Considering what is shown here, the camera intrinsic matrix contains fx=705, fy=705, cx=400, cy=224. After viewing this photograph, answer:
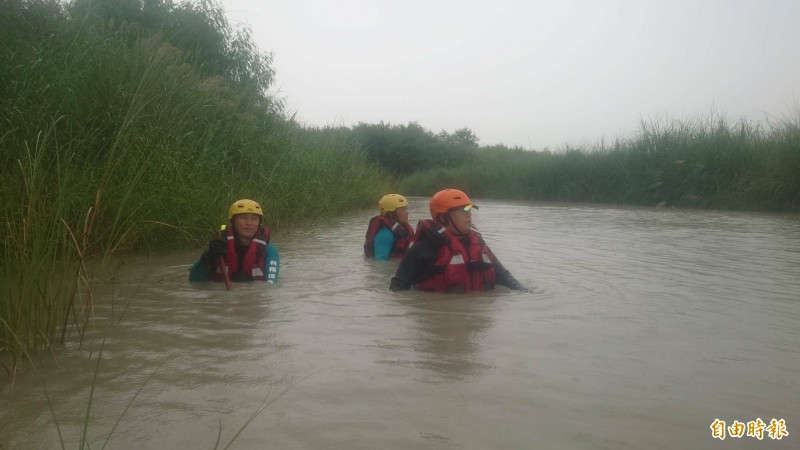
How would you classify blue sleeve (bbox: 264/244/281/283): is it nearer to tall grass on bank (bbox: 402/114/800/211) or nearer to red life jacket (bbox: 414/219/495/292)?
red life jacket (bbox: 414/219/495/292)

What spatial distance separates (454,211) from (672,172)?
17.1 meters

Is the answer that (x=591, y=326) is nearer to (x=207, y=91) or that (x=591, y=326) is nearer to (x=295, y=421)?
(x=295, y=421)

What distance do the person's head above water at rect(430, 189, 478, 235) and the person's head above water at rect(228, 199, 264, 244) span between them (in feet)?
5.64

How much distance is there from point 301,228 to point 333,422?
30.9 ft

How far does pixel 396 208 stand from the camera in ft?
28.8

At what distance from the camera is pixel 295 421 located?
2.79 m

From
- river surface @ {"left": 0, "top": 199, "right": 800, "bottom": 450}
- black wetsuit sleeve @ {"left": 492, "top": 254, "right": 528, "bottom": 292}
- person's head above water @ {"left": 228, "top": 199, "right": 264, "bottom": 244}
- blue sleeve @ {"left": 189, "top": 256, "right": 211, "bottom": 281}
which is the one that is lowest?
river surface @ {"left": 0, "top": 199, "right": 800, "bottom": 450}

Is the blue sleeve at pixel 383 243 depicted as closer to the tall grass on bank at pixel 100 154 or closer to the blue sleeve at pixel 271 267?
the tall grass on bank at pixel 100 154

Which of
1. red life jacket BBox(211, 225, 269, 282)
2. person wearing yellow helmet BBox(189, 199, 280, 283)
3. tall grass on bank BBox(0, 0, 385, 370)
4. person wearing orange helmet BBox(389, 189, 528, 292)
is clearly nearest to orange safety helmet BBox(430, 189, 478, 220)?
person wearing orange helmet BBox(389, 189, 528, 292)

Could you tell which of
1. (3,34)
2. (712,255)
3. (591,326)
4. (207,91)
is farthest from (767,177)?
(3,34)

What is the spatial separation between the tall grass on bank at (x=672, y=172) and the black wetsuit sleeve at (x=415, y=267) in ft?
47.6

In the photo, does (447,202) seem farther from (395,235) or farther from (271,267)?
(395,235)

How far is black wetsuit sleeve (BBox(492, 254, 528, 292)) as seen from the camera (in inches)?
243

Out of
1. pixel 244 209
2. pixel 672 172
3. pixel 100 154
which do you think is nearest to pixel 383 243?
pixel 244 209
